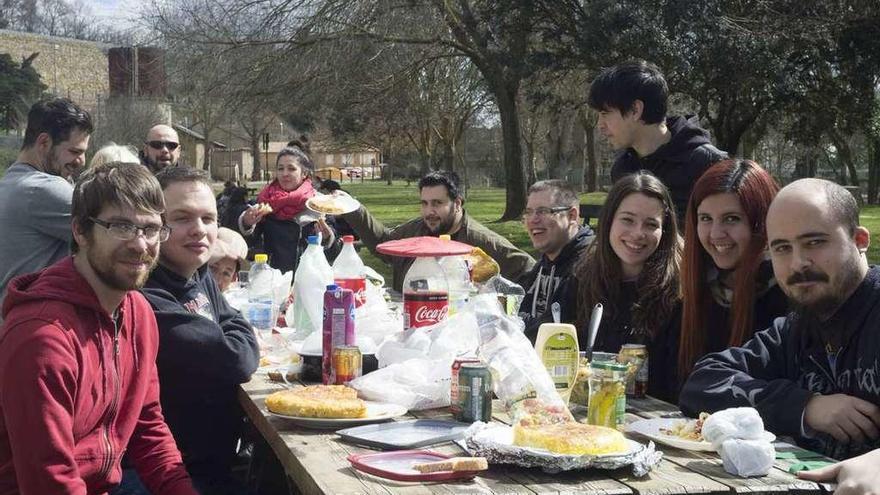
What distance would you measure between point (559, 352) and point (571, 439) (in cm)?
67

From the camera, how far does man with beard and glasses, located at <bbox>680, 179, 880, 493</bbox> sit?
8.27 ft

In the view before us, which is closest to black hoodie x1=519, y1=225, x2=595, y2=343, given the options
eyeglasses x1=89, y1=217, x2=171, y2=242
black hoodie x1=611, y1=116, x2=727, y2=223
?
black hoodie x1=611, y1=116, x2=727, y2=223

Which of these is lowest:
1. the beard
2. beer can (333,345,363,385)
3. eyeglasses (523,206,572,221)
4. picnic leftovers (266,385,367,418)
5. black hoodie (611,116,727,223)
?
picnic leftovers (266,385,367,418)

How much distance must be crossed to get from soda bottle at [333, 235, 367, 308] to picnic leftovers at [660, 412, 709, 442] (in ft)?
5.59

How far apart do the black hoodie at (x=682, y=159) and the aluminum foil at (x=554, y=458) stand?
7.84ft

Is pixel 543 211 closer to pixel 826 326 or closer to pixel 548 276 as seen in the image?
pixel 548 276

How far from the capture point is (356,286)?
13.3 ft

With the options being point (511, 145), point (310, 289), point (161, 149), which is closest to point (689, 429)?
point (310, 289)

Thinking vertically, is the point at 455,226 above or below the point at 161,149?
below

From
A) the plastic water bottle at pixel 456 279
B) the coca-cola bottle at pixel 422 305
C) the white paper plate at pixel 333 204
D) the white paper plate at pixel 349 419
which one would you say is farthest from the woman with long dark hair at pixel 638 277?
the white paper plate at pixel 333 204

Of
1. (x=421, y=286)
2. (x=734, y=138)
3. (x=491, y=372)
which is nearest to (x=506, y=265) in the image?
(x=421, y=286)

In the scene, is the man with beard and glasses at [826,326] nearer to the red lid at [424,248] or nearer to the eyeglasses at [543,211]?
the red lid at [424,248]

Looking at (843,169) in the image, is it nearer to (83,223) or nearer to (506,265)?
(506,265)

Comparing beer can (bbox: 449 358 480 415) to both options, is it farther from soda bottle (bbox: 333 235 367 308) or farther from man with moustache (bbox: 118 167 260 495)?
soda bottle (bbox: 333 235 367 308)
